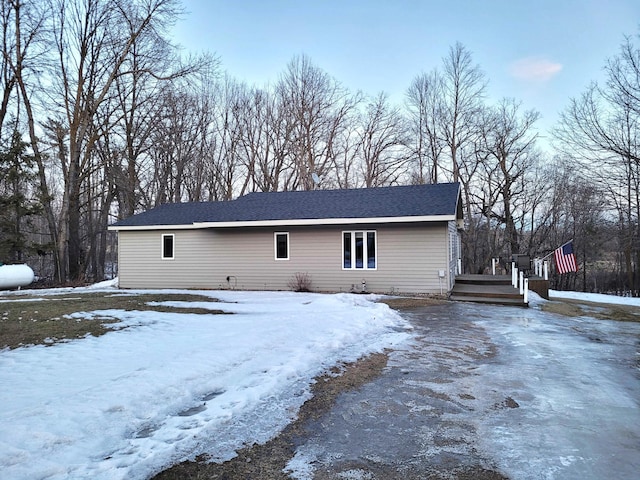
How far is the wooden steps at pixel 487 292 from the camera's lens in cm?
1220

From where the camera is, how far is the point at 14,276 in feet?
53.1

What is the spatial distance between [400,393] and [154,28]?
24.6 m

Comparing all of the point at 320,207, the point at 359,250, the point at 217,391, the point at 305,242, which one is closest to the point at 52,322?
the point at 217,391

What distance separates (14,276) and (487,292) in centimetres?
1845

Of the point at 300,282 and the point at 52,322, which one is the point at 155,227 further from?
the point at 52,322

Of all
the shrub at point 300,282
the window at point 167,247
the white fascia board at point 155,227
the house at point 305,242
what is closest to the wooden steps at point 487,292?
the house at point 305,242

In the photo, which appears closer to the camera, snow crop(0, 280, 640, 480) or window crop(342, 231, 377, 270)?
snow crop(0, 280, 640, 480)

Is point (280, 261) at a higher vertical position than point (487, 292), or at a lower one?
higher

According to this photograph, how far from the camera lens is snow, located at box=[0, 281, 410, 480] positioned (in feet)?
8.65

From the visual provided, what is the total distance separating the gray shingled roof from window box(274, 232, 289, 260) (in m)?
0.81

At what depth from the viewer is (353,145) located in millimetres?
29688

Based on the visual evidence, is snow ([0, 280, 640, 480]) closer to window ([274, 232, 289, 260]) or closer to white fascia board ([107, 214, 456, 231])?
white fascia board ([107, 214, 456, 231])

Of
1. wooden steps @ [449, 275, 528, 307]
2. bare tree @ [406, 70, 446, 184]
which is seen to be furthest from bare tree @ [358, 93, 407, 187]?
wooden steps @ [449, 275, 528, 307]

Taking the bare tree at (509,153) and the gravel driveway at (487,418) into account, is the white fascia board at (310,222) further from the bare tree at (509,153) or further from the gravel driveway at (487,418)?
the bare tree at (509,153)
